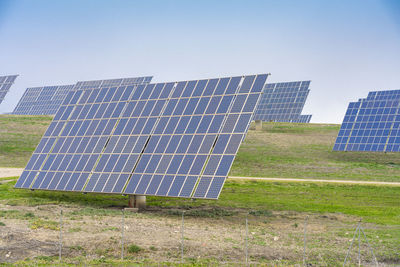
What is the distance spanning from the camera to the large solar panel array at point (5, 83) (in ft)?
248

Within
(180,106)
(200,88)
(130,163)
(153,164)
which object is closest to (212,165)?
(153,164)

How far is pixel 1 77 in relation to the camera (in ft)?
266

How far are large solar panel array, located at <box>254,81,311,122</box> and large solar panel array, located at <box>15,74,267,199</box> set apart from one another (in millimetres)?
51900

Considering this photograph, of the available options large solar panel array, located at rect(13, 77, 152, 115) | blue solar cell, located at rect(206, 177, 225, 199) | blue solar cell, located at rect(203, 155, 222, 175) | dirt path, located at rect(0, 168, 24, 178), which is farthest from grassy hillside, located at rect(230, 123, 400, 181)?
large solar panel array, located at rect(13, 77, 152, 115)

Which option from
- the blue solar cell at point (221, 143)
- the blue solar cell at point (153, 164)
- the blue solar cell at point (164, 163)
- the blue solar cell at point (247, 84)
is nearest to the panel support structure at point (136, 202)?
the blue solar cell at point (153, 164)

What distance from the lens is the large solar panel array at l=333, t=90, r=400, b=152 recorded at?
5978cm

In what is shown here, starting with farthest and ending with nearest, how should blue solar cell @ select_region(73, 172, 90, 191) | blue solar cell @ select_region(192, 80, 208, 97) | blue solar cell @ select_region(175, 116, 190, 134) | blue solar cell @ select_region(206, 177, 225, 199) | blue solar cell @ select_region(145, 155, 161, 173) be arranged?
blue solar cell @ select_region(192, 80, 208, 97)
blue solar cell @ select_region(73, 172, 90, 191)
blue solar cell @ select_region(175, 116, 190, 134)
blue solar cell @ select_region(145, 155, 161, 173)
blue solar cell @ select_region(206, 177, 225, 199)

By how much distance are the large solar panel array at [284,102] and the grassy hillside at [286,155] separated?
1.95m

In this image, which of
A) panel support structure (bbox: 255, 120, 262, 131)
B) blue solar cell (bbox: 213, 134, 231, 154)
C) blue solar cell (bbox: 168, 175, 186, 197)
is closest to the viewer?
blue solar cell (bbox: 168, 175, 186, 197)

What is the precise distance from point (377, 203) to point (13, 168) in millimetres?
33451

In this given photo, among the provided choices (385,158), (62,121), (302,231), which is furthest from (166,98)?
(385,158)

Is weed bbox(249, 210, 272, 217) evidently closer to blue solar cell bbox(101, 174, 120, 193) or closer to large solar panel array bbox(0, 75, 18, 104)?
blue solar cell bbox(101, 174, 120, 193)

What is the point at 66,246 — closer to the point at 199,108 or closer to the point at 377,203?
the point at 199,108

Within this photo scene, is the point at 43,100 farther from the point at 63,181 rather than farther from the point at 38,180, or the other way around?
the point at 63,181
